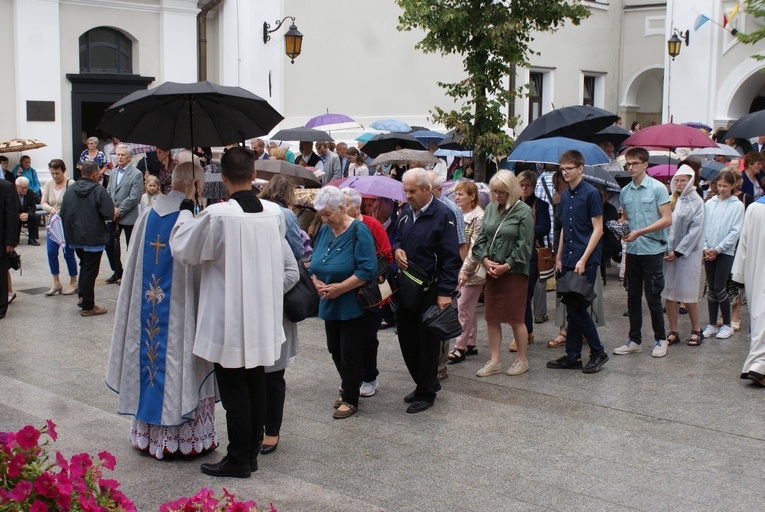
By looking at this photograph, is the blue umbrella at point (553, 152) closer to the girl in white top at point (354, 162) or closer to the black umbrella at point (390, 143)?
the girl in white top at point (354, 162)

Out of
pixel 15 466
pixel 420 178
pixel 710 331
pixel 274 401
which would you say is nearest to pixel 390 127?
pixel 710 331

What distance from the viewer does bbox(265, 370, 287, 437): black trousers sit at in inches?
232

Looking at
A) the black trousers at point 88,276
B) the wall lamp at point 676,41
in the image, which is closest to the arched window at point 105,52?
the black trousers at point 88,276

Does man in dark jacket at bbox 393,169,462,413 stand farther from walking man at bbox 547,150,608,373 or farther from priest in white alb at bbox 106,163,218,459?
priest in white alb at bbox 106,163,218,459

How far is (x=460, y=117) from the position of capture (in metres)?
13.0

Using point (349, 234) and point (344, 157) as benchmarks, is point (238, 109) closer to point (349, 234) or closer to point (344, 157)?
point (349, 234)

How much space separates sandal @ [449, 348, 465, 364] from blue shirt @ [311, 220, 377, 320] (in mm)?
2088

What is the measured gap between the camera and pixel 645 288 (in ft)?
28.3

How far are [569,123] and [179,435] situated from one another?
23.5ft

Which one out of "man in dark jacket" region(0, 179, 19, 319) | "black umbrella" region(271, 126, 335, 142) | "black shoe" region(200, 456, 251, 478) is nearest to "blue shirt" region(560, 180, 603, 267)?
"black shoe" region(200, 456, 251, 478)

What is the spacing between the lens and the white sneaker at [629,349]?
8.72m

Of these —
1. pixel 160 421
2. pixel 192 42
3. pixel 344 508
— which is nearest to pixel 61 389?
pixel 160 421

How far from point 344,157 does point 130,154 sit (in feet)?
17.6

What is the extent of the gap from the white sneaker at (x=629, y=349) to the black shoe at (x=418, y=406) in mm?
2460
